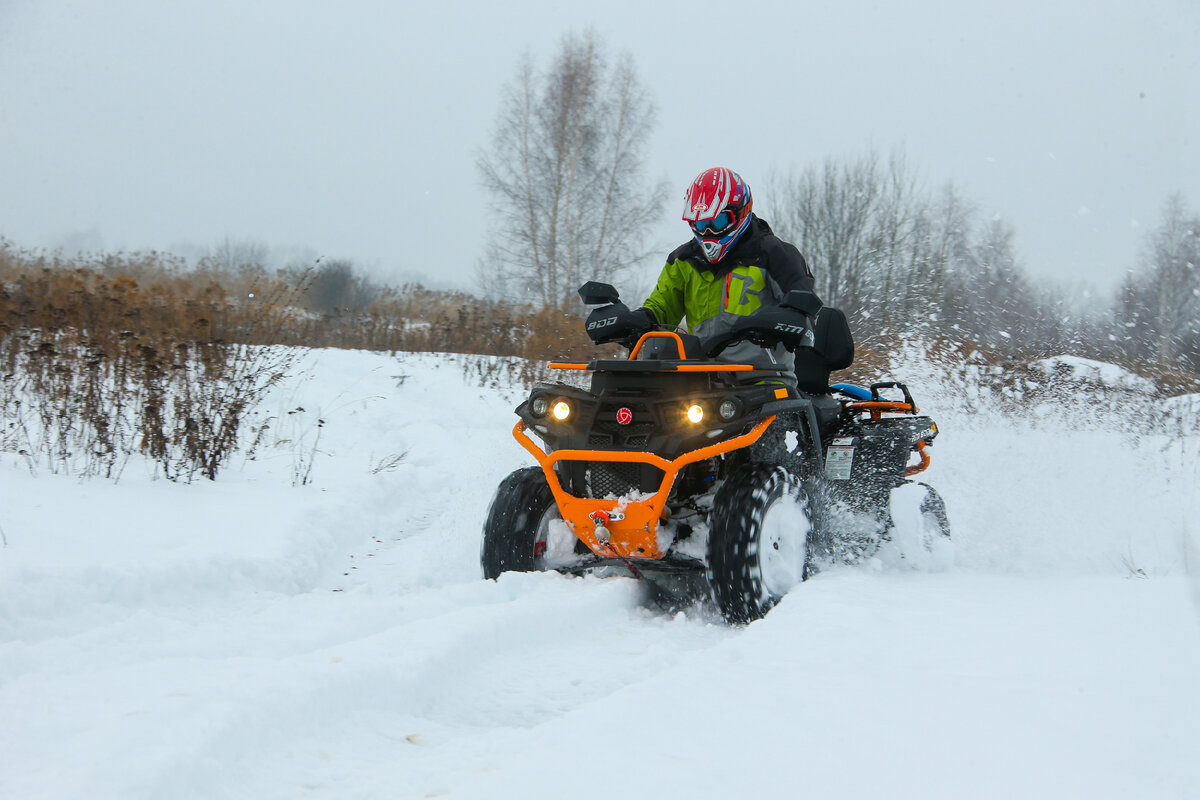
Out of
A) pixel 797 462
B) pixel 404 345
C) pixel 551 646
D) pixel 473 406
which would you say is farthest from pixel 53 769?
pixel 404 345

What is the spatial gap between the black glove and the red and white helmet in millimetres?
502

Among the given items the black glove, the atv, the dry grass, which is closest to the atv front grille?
the atv

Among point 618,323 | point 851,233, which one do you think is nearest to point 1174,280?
point 851,233

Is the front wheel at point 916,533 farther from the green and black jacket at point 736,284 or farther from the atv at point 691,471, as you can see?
the green and black jacket at point 736,284

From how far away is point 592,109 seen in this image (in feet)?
74.4

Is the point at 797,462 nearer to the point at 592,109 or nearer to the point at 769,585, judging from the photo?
the point at 769,585

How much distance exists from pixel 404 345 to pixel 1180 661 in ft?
40.8

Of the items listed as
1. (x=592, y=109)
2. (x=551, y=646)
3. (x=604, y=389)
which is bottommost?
(x=551, y=646)

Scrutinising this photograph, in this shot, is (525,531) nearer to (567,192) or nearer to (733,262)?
(733,262)

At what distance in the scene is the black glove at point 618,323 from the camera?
14.5 feet

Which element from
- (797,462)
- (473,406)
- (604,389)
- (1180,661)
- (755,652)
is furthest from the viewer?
(473,406)

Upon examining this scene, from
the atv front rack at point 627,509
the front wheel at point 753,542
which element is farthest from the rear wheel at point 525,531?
the front wheel at point 753,542

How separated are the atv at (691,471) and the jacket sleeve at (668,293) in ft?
1.14

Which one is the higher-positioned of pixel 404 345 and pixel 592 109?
pixel 592 109
